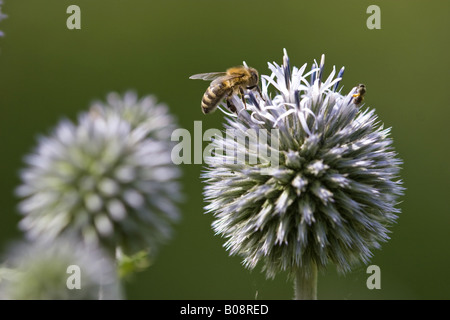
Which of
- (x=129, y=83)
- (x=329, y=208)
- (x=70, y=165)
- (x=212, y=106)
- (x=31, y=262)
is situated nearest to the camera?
(x=31, y=262)

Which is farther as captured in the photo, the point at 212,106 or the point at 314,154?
the point at 212,106

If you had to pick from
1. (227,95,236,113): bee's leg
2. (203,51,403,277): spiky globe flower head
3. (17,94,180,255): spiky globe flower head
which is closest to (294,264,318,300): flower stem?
(203,51,403,277): spiky globe flower head

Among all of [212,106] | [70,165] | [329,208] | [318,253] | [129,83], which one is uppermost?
[129,83]

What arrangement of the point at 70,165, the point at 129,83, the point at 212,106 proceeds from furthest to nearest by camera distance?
the point at 129,83
the point at 212,106
the point at 70,165

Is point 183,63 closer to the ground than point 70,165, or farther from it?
farther from it

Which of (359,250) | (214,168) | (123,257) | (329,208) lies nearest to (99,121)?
(123,257)

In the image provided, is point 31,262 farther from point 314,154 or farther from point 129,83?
point 129,83

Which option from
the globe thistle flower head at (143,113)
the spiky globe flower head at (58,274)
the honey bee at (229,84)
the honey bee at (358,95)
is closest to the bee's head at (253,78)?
the honey bee at (229,84)
